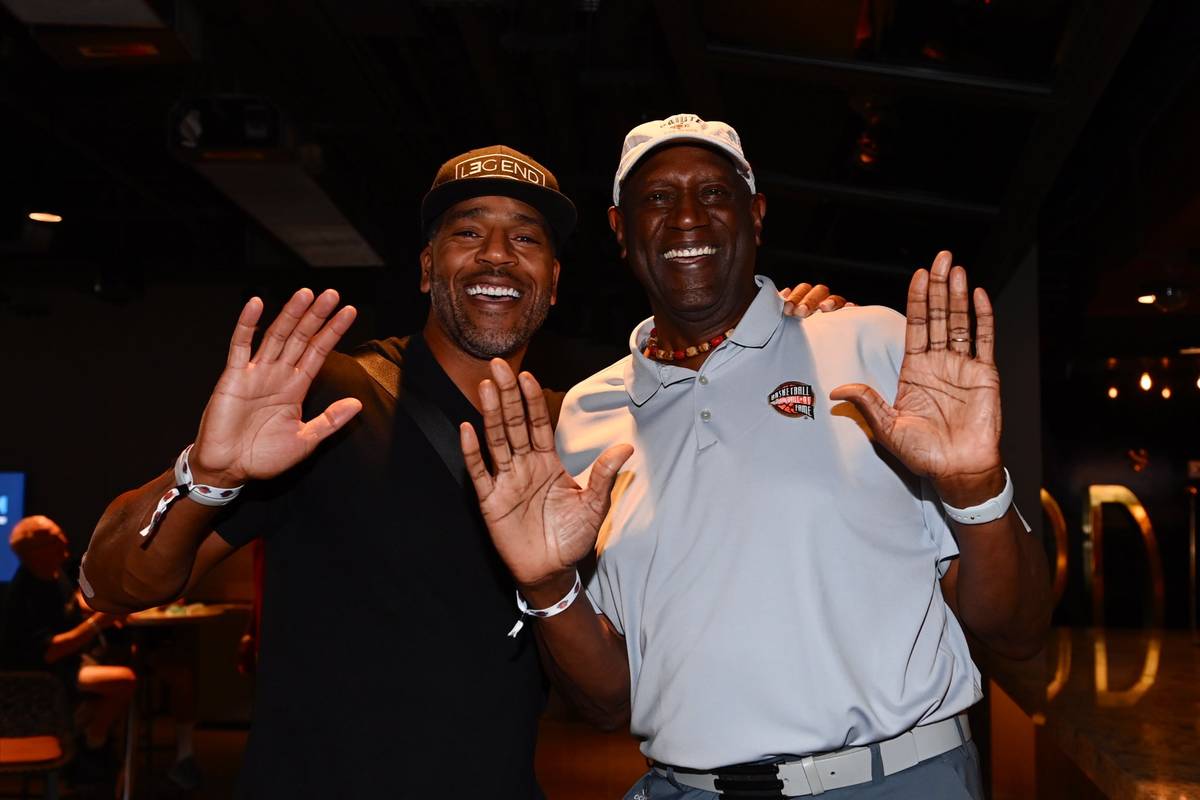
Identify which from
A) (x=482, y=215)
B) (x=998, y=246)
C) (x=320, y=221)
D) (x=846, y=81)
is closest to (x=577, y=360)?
(x=320, y=221)

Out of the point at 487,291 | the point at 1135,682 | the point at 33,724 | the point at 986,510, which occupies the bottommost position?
the point at 33,724

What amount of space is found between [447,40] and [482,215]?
3934 millimetres

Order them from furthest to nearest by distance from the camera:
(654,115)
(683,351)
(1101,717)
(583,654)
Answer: (654,115) → (1101,717) → (683,351) → (583,654)

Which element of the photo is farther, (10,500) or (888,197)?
(10,500)

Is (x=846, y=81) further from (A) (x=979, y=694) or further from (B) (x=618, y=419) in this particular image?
(A) (x=979, y=694)

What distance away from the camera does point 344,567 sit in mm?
2008

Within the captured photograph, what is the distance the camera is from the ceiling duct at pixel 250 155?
5461 mm

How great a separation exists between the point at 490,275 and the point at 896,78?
244 centimetres

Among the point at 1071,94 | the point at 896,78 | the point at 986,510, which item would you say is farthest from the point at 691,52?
the point at 986,510

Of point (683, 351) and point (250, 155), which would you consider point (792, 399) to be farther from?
point (250, 155)

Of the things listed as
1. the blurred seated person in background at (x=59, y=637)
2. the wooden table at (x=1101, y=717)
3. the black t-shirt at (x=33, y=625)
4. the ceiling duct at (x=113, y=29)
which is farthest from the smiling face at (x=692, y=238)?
the black t-shirt at (x=33, y=625)

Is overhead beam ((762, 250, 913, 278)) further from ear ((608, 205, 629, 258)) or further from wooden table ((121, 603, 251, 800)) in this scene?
ear ((608, 205, 629, 258))

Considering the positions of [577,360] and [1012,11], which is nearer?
[1012,11]

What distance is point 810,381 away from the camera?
77.5 inches
